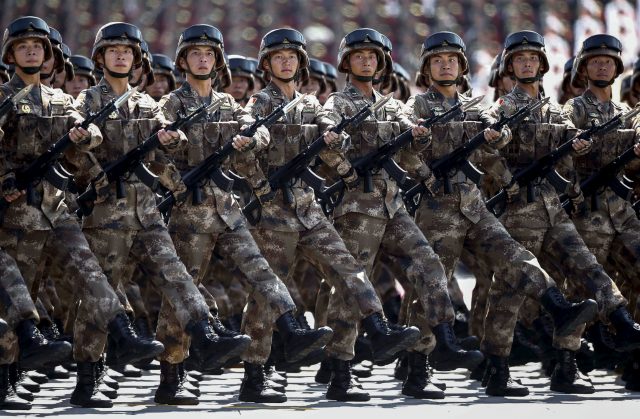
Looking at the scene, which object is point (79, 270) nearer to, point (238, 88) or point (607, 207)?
point (607, 207)

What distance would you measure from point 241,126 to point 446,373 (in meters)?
3.36

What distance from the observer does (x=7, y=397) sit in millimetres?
11594

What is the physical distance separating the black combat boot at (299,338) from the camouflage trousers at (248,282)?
87 mm

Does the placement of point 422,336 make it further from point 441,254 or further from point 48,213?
point 48,213

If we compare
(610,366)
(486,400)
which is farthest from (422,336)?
(610,366)

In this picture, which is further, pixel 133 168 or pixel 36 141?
pixel 133 168

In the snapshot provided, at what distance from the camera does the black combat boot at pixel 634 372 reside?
13258 mm

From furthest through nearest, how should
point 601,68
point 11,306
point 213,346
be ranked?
point 601,68
point 213,346
point 11,306

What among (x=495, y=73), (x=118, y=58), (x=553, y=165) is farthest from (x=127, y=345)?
(x=495, y=73)

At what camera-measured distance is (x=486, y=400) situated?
41.2 feet

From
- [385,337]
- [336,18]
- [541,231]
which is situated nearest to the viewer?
[385,337]

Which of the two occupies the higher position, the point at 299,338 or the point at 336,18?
the point at 336,18

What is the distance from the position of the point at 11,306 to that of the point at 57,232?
24.2 inches

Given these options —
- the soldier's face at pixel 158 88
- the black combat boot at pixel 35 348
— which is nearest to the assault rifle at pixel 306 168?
the black combat boot at pixel 35 348
